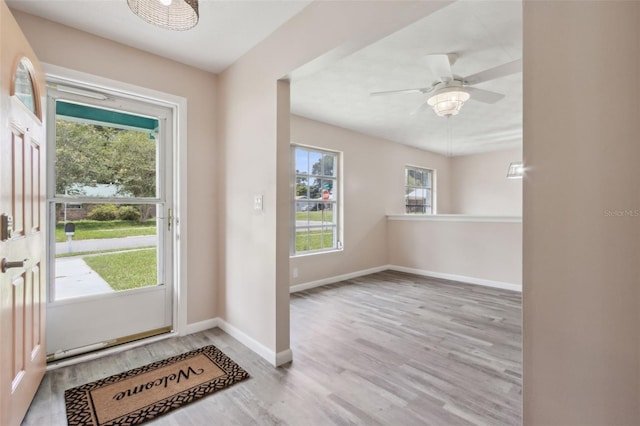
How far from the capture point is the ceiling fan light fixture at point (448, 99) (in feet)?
9.09

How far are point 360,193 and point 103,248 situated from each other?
12.1 feet

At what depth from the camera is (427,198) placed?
22.9ft

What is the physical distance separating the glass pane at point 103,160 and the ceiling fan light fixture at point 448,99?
2638mm

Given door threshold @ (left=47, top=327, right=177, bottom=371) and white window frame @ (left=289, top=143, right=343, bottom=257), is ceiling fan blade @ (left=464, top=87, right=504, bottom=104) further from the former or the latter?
door threshold @ (left=47, top=327, right=177, bottom=371)

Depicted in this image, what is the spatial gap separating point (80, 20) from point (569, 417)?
133 inches

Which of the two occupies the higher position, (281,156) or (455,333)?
(281,156)

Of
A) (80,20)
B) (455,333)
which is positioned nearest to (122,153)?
(80,20)

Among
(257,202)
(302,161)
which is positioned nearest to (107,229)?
(257,202)

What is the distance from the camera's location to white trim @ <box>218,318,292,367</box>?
2174 mm

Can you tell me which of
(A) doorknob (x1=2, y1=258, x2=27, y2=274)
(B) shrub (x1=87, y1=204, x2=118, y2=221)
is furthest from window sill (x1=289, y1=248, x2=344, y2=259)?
(A) doorknob (x1=2, y1=258, x2=27, y2=274)

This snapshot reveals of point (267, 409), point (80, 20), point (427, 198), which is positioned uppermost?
point (80, 20)

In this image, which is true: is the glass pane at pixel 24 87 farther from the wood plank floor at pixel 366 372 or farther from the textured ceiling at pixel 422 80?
the textured ceiling at pixel 422 80

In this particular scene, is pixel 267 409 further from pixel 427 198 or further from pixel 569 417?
Result: pixel 427 198

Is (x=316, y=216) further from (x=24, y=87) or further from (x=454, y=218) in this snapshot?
(x=24, y=87)
